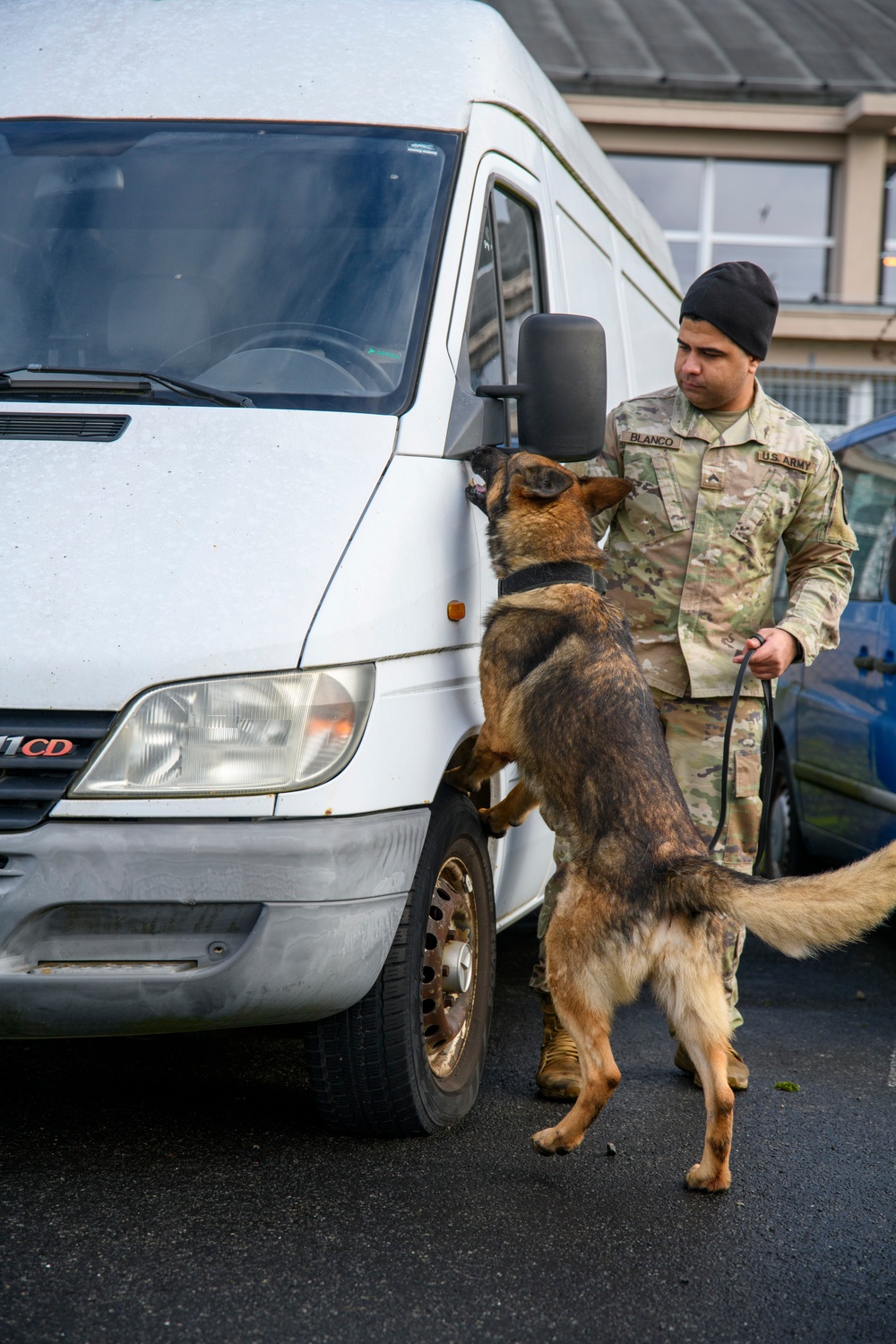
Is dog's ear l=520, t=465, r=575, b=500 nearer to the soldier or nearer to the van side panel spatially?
the van side panel

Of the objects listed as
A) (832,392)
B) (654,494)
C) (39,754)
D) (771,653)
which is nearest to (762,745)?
(771,653)

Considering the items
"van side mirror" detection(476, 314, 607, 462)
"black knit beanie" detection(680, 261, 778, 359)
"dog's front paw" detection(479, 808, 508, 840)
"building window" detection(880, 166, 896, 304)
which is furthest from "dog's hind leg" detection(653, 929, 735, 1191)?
"building window" detection(880, 166, 896, 304)

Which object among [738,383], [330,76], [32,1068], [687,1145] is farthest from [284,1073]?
[330,76]

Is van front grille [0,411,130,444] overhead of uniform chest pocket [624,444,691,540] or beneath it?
overhead

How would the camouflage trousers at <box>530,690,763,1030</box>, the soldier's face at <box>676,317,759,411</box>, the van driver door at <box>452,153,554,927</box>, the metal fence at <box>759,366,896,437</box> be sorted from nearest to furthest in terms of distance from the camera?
the van driver door at <box>452,153,554,927</box> → the soldier's face at <box>676,317,759,411</box> → the camouflage trousers at <box>530,690,763,1030</box> → the metal fence at <box>759,366,896,437</box>

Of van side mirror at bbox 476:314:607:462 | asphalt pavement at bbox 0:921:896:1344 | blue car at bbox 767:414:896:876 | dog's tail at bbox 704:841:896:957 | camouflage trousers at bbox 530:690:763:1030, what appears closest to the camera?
asphalt pavement at bbox 0:921:896:1344

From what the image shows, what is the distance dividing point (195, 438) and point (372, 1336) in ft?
6.33

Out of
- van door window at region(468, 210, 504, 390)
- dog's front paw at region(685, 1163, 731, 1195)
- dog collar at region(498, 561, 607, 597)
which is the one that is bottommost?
dog's front paw at region(685, 1163, 731, 1195)

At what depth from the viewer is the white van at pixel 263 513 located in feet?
8.63

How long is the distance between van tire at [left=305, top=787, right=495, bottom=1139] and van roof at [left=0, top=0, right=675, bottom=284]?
6.44 ft

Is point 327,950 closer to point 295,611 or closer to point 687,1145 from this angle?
point 295,611

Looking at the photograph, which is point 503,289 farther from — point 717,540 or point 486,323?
point 717,540

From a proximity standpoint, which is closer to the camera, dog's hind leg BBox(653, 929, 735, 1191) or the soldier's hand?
dog's hind leg BBox(653, 929, 735, 1191)

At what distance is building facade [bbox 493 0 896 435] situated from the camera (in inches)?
763
